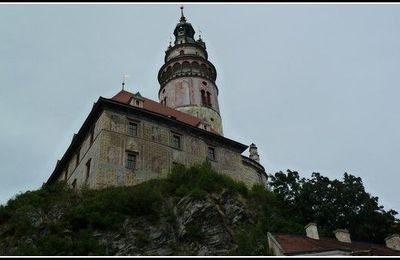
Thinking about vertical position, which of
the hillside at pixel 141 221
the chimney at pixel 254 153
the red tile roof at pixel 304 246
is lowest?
the red tile roof at pixel 304 246

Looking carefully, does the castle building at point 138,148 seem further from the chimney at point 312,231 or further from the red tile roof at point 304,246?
the red tile roof at point 304,246

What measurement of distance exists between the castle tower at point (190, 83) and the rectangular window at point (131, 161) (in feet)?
44.8

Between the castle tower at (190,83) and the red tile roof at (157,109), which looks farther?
the castle tower at (190,83)

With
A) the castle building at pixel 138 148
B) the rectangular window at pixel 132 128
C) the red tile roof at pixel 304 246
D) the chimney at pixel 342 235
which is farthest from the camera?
the rectangular window at pixel 132 128

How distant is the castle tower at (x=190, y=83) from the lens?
42.7m

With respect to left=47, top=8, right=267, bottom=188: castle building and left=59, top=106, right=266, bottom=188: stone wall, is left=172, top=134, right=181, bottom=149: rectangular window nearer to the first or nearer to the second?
left=47, top=8, right=267, bottom=188: castle building

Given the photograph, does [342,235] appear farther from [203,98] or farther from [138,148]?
[203,98]

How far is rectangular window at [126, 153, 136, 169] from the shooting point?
2818 cm

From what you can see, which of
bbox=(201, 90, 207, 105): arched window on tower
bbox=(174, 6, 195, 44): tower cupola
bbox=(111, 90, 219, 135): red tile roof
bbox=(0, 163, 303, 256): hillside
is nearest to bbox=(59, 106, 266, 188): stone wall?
bbox=(0, 163, 303, 256): hillside

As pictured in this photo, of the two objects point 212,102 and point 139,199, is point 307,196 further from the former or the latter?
point 212,102

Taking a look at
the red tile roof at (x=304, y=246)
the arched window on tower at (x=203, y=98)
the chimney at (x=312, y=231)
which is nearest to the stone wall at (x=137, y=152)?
the chimney at (x=312, y=231)

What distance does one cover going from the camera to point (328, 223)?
26031 mm

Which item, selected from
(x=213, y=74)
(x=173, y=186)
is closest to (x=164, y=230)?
(x=173, y=186)

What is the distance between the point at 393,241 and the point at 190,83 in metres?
24.2
